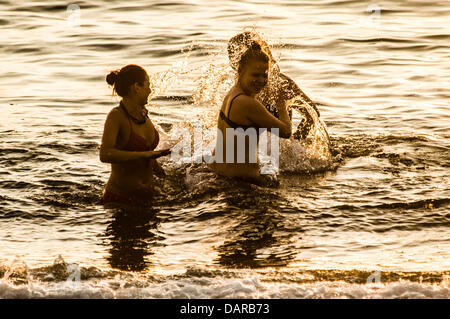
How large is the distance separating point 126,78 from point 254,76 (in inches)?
52.8

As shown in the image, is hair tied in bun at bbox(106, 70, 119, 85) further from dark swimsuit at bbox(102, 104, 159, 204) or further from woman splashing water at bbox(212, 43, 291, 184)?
Answer: woman splashing water at bbox(212, 43, 291, 184)

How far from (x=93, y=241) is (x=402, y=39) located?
1067cm

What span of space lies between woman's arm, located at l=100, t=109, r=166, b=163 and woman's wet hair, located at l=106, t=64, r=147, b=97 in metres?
0.21

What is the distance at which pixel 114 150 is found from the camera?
296 inches

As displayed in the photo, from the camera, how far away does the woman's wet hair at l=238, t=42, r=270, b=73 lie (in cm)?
812

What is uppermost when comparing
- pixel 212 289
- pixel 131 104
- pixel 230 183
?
pixel 131 104

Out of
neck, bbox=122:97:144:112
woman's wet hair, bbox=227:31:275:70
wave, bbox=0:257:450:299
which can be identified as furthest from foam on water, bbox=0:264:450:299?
woman's wet hair, bbox=227:31:275:70

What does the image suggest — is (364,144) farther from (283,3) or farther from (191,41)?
(283,3)

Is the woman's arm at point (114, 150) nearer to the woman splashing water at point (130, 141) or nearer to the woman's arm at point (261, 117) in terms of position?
the woman splashing water at point (130, 141)

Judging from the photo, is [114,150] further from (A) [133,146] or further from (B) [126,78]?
(B) [126,78]

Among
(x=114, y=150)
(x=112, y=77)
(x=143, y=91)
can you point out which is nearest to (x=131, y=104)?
(x=143, y=91)

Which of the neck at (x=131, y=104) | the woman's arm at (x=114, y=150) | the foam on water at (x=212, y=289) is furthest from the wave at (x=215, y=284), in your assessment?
the neck at (x=131, y=104)

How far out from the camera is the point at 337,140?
10.7m
